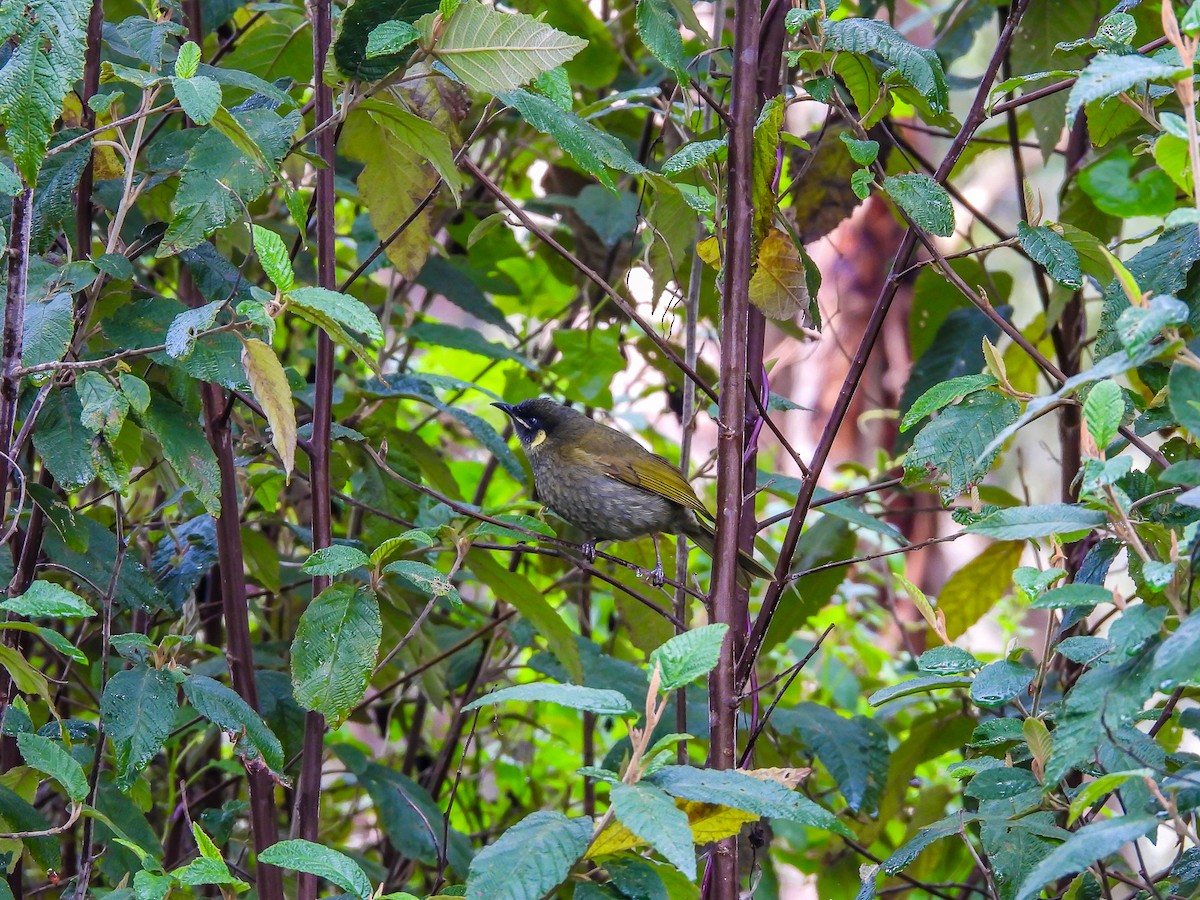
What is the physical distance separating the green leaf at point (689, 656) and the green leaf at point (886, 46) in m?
1.09

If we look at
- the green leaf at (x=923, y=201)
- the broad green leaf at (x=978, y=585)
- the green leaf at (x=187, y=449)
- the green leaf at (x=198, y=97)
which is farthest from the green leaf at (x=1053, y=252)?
the broad green leaf at (x=978, y=585)

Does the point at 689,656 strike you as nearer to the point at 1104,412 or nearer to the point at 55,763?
the point at 1104,412

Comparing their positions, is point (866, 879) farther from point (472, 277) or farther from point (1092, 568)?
point (472, 277)

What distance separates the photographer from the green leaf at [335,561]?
1862 mm

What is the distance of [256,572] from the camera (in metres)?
3.12

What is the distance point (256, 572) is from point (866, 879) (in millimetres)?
1878

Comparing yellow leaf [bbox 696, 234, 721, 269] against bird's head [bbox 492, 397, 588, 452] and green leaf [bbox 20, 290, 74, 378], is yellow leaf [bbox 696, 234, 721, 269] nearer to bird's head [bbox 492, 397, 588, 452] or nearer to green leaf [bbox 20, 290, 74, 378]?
green leaf [bbox 20, 290, 74, 378]

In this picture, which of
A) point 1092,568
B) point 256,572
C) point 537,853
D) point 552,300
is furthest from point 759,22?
point 552,300

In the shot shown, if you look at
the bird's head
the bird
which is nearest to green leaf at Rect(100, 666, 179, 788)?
the bird

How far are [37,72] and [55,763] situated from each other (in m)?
1.02

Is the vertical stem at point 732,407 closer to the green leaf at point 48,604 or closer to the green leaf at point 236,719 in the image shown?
the green leaf at point 236,719

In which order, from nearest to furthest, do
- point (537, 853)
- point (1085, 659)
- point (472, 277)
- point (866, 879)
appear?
1. point (537, 853)
2. point (1085, 659)
3. point (866, 879)
4. point (472, 277)

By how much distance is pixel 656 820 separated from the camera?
1.33 m

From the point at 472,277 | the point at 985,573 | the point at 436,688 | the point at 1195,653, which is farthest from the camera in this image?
the point at 472,277
